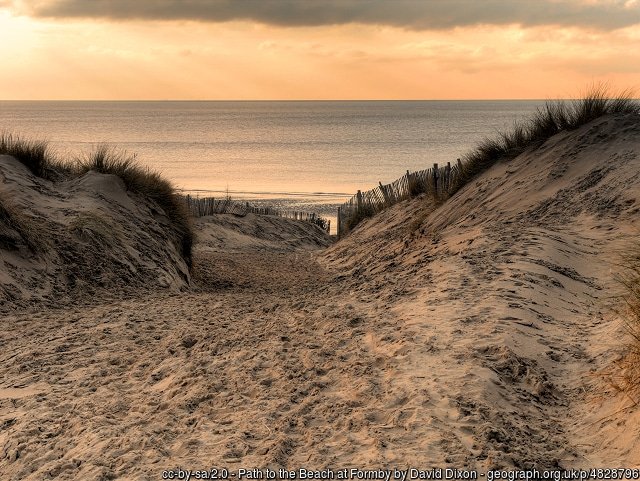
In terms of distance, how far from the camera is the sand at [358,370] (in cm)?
399

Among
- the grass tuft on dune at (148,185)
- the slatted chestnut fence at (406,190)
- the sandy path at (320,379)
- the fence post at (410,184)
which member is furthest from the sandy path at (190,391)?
the fence post at (410,184)

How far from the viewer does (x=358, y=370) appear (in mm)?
5109

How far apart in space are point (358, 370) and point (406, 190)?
45.8 feet

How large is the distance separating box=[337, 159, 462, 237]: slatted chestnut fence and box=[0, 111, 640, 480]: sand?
19.3 ft

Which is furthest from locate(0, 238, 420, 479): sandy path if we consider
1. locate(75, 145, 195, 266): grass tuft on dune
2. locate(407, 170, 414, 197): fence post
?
locate(407, 170, 414, 197): fence post

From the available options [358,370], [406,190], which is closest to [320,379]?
[358,370]

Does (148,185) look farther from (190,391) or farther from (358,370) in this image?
(358,370)

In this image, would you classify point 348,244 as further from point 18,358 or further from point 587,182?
point 18,358

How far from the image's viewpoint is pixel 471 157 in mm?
14398

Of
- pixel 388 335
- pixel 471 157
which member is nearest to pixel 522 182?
pixel 471 157

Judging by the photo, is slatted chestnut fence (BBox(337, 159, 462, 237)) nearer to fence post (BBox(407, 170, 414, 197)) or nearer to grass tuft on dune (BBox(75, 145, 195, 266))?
fence post (BBox(407, 170, 414, 197))

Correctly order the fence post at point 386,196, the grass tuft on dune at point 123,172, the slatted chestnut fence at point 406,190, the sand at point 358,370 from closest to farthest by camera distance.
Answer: the sand at point 358,370
the grass tuft on dune at point 123,172
the slatted chestnut fence at point 406,190
the fence post at point 386,196

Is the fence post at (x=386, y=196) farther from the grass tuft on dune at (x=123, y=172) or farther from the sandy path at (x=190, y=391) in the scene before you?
the sandy path at (x=190, y=391)

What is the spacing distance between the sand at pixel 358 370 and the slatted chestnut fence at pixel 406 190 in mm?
5894
